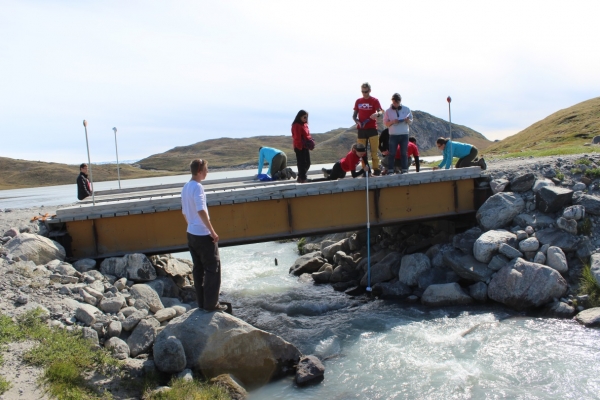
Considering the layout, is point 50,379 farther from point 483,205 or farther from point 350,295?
point 483,205

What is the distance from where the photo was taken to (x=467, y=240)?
1433cm

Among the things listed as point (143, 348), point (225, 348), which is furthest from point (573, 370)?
point (143, 348)

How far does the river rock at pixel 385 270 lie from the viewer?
1579 cm

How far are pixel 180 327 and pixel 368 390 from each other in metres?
3.42

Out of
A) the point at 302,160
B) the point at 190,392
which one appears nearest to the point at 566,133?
the point at 302,160

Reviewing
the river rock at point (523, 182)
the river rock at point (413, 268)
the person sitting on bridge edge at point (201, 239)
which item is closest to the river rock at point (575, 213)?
the river rock at point (523, 182)

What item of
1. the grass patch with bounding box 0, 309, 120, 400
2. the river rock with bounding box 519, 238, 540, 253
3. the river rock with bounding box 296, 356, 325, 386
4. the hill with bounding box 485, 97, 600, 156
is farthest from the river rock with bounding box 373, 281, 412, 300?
the hill with bounding box 485, 97, 600, 156

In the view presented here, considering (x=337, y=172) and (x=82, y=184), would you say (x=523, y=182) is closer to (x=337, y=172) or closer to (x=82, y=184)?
(x=337, y=172)

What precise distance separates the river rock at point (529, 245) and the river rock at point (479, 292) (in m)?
1.41

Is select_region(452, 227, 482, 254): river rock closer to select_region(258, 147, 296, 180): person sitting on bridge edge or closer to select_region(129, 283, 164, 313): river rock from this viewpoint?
select_region(258, 147, 296, 180): person sitting on bridge edge

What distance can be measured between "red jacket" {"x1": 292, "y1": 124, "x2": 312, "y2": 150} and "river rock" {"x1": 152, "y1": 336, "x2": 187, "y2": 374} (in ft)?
23.2

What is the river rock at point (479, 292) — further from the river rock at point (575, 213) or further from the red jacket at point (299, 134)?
the red jacket at point (299, 134)

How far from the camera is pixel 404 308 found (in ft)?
43.8

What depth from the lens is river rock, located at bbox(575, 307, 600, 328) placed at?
35.5 feet
